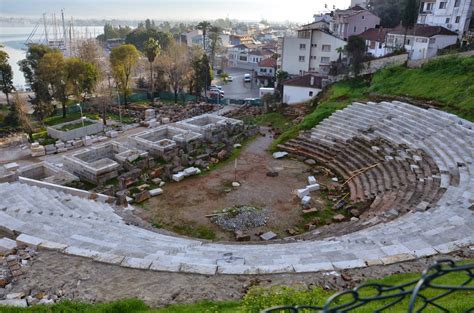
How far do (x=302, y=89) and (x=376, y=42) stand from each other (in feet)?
37.9

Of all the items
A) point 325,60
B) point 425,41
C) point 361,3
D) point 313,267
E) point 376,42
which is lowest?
point 313,267

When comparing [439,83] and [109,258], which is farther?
[439,83]

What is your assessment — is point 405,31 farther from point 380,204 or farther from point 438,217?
point 438,217

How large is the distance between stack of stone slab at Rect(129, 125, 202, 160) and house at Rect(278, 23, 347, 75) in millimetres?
20415

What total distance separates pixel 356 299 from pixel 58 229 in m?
10.7

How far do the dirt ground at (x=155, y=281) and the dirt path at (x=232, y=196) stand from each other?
5720 millimetres

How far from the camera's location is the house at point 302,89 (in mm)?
33250

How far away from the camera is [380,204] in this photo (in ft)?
47.6

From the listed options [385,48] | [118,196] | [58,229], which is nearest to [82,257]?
[58,229]

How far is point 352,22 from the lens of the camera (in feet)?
140

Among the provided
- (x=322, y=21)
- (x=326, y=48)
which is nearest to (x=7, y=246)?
(x=326, y=48)

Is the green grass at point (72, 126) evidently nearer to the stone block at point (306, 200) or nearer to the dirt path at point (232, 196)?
the dirt path at point (232, 196)

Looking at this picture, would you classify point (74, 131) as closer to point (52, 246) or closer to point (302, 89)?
point (302, 89)

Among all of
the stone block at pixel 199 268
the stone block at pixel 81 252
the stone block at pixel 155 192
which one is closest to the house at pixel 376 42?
the stone block at pixel 155 192
